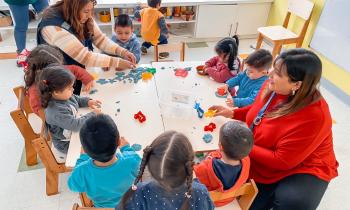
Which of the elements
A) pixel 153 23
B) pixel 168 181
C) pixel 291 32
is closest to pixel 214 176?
pixel 168 181

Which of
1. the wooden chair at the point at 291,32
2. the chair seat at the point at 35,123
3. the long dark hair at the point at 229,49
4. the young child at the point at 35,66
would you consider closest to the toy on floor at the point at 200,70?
the long dark hair at the point at 229,49

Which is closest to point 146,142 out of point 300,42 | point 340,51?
point 340,51

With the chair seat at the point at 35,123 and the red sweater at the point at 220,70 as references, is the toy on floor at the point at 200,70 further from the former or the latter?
the chair seat at the point at 35,123

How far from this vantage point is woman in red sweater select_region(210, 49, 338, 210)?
1430 millimetres

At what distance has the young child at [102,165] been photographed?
1190 millimetres

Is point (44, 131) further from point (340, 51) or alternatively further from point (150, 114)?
point (340, 51)

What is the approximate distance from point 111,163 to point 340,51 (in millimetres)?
3157

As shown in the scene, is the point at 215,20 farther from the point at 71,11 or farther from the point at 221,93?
the point at 71,11

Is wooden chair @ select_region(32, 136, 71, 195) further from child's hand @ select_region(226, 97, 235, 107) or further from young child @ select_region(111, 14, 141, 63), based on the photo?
young child @ select_region(111, 14, 141, 63)

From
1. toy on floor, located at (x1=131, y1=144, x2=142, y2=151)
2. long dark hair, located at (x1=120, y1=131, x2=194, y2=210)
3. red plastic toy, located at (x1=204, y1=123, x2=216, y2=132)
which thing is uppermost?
long dark hair, located at (x1=120, y1=131, x2=194, y2=210)

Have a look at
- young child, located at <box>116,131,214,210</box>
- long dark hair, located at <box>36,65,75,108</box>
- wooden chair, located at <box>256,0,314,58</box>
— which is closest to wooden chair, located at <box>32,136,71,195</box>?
long dark hair, located at <box>36,65,75,108</box>

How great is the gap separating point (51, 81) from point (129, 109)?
0.51m

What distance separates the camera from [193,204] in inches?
40.9

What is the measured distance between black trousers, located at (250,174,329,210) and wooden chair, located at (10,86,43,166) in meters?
1.63
